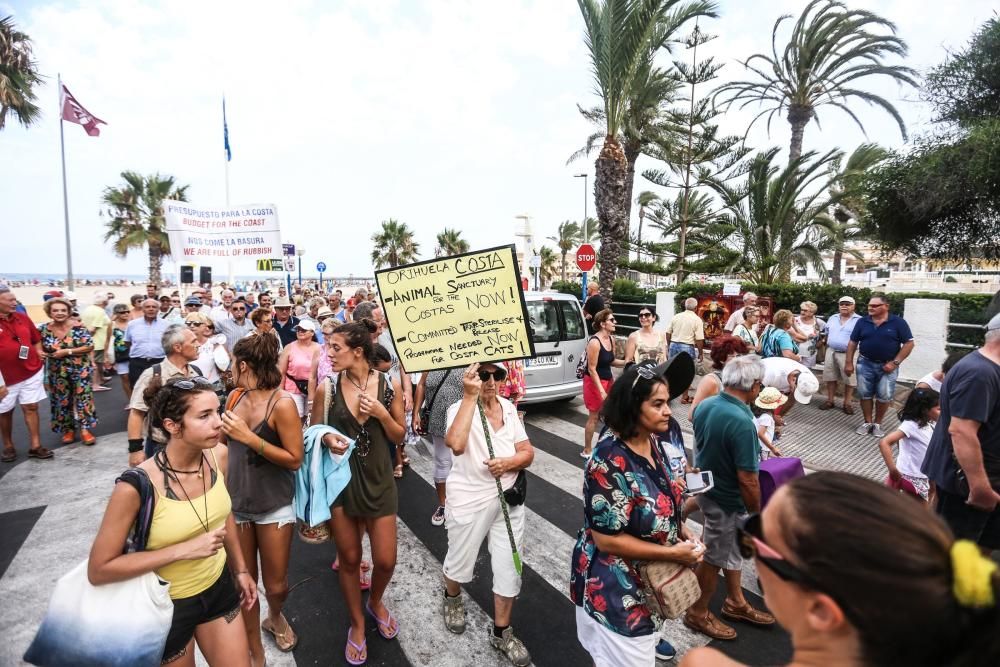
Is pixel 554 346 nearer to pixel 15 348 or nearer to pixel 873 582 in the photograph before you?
pixel 873 582

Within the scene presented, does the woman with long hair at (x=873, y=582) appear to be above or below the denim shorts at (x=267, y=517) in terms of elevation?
above

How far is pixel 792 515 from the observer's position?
3.29ft

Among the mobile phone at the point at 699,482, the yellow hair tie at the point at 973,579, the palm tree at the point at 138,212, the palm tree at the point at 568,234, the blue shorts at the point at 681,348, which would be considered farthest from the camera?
the palm tree at the point at 568,234

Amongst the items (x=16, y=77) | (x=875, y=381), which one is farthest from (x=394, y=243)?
(x=875, y=381)

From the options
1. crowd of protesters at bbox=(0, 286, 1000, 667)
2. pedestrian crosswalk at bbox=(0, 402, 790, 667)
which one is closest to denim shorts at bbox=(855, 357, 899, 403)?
crowd of protesters at bbox=(0, 286, 1000, 667)

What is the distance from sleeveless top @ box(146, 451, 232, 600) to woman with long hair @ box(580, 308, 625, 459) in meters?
4.24

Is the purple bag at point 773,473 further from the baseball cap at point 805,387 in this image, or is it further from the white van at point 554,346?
the white van at point 554,346

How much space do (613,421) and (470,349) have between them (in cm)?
101

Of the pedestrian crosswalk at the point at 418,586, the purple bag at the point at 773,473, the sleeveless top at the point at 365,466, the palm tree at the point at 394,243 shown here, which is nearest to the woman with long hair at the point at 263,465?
the sleeveless top at the point at 365,466

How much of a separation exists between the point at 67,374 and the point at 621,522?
292 inches

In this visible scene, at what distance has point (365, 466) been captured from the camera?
2.86 metres

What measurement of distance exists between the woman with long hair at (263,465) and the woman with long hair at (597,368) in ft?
12.3

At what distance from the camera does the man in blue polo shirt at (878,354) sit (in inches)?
252

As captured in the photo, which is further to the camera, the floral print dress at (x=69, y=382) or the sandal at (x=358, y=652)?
the floral print dress at (x=69, y=382)
